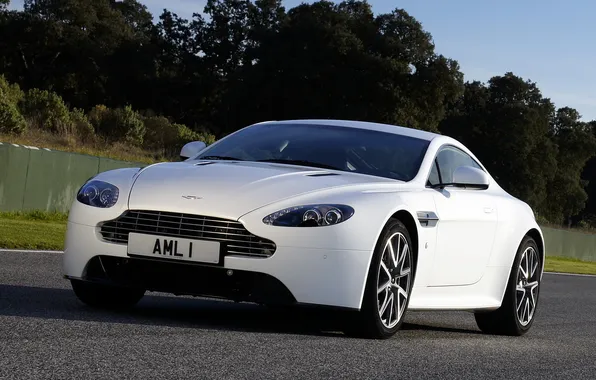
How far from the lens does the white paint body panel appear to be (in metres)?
6.38

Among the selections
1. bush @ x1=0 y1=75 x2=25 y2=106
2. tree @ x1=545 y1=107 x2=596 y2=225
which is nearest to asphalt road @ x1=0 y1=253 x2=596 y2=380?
bush @ x1=0 y1=75 x2=25 y2=106

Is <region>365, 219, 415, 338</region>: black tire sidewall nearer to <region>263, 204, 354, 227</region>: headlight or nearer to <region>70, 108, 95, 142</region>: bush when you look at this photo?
<region>263, 204, 354, 227</region>: headlight

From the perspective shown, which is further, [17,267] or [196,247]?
[17,267]

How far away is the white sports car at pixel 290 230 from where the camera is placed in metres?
6.38

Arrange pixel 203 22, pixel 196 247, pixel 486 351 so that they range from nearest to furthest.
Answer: pixel 196 247 → pixel 486 351 → pixel 203 22

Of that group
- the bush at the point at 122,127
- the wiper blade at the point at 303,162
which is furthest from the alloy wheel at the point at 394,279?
the bush at the point at 122,127

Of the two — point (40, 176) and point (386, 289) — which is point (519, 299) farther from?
point (40, 176)

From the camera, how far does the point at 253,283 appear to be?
6.44 m

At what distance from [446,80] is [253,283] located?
76688 mm

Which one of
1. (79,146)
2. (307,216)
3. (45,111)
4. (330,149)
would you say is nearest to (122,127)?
(45,111)

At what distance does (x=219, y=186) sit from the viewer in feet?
21.5

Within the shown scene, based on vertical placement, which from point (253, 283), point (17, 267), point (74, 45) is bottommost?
point (17, 267)

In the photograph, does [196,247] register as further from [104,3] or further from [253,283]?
[104,3]

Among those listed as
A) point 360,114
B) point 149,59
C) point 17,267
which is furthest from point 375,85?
point 17,267
